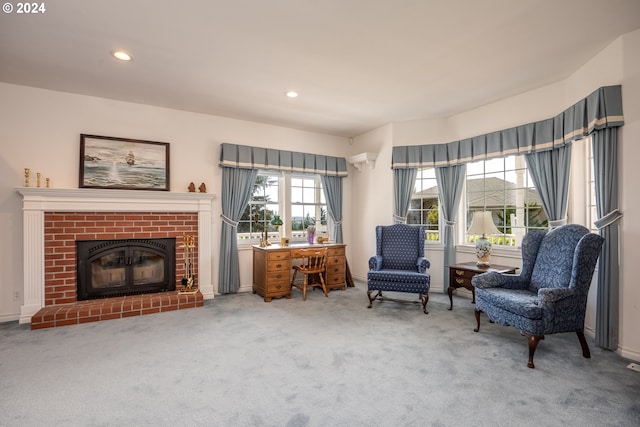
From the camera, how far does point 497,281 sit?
3.18m

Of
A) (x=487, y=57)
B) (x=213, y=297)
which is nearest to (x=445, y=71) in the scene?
(x=487, y=57)

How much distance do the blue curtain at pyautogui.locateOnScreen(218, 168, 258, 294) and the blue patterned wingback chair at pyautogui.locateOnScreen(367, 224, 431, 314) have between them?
6.83 feet

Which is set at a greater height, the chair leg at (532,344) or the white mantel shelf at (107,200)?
the white mantel shelf at (107,200)

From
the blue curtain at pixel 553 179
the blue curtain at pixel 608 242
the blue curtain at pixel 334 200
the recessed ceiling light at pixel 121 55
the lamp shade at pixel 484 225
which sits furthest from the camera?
the blue curtain at pixel 334 200

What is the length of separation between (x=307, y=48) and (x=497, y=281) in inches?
118

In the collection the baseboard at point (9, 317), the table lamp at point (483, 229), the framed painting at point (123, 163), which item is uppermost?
the framed painting at point (123, 163)

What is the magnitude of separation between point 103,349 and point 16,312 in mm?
1766

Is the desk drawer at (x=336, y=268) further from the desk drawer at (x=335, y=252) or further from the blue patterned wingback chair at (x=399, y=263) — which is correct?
the blue patterned wingback chair at (x=399, y=263)

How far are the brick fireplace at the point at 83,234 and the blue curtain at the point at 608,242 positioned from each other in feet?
14.3

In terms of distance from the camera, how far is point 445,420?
1833 mm

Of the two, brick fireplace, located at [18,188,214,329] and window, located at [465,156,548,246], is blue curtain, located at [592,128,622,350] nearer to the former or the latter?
window, located at [465,156,548,246]

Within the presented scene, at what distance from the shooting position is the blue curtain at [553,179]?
11.4 ft

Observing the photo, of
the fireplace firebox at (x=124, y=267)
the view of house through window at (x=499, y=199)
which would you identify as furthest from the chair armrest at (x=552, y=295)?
the fireplace firebox at (x=124, y=267)

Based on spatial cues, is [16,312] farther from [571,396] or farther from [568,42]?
[568,42]
